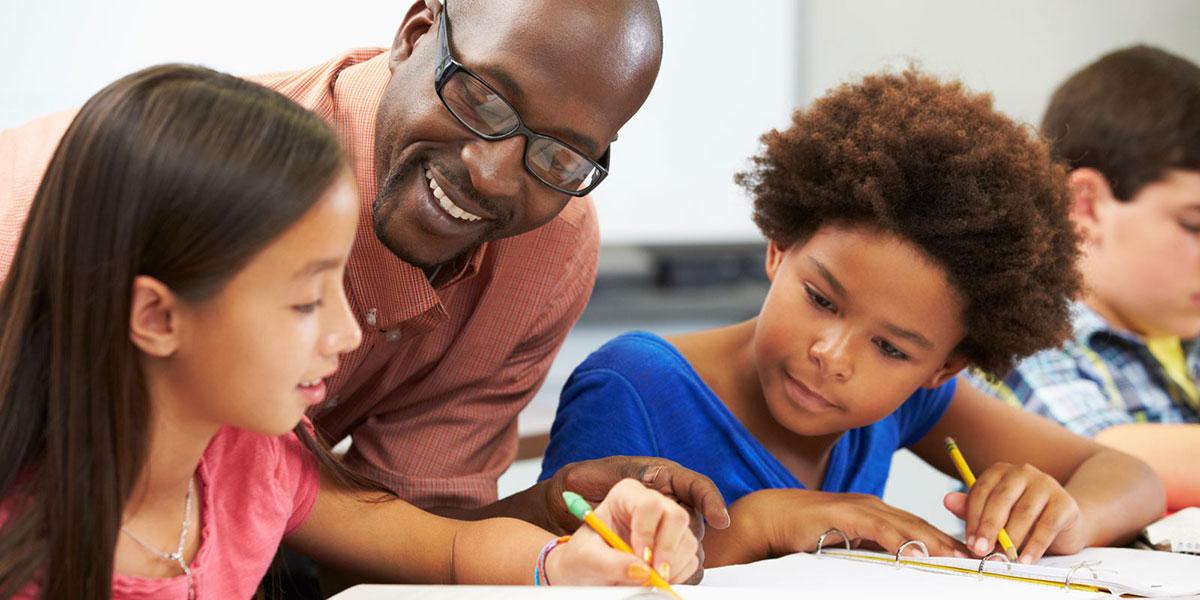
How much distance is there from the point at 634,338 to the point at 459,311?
0.19 m

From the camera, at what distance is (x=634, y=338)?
4.31ft

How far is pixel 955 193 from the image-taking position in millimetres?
1180

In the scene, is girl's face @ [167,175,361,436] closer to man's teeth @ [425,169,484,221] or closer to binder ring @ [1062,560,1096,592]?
man's teeth @ [425,169,484,221]

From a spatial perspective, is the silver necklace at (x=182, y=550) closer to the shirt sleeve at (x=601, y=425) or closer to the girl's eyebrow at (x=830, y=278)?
the shirt sleeve at (x=601, y=425)

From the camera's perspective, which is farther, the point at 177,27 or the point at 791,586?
the point at 177,27

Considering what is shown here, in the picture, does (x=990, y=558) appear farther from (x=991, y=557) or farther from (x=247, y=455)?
(x=247, y=455)

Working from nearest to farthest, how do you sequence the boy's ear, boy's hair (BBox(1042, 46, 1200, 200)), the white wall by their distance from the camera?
1. the boy's ear
2. boy's hair (BBox(1042, 46, 1200, 200))
3. the white wall

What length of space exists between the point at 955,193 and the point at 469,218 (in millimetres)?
475

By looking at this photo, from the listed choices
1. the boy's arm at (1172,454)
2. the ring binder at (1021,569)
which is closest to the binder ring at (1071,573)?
the ring binder at (1021,569)

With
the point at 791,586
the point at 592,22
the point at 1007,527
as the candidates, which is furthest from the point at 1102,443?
the point at 592,22

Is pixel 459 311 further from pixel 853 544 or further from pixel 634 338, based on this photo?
pixel 853 544

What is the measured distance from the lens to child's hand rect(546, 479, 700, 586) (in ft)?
2.71

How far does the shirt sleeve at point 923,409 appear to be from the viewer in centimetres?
146

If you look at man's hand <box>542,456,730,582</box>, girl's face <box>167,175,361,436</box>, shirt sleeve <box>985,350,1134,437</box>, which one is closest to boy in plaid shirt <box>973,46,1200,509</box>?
shirt sleeve <box>985,350,1134,437</box>
